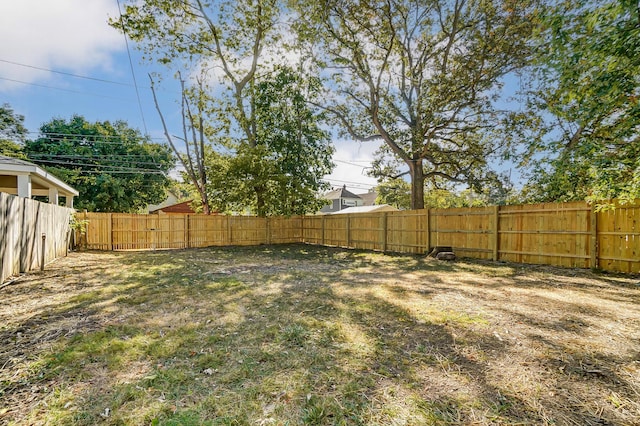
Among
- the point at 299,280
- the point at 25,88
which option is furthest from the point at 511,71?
the point at 25,88

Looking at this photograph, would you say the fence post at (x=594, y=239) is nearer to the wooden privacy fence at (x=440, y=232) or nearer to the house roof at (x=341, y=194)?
the wooden privacy fence at (x=440, y=232)

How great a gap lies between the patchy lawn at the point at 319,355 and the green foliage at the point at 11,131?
18.8m

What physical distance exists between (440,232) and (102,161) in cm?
2161

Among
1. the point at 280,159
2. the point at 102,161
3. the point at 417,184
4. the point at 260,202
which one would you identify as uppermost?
the point at 102,161

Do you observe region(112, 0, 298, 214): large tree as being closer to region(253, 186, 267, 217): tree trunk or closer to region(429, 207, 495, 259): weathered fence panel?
region(253, 186, 267, 217): tree trunk

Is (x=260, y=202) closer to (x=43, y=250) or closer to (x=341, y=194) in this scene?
(x=43, y=250)

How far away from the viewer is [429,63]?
12.5m

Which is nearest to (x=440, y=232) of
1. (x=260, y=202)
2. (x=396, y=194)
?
(x=260, y=202)

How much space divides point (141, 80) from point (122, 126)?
31.9ft

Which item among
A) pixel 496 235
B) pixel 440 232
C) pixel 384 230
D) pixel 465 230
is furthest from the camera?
pixel 384 230

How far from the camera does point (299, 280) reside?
599 centimetres

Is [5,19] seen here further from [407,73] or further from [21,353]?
[407,73]

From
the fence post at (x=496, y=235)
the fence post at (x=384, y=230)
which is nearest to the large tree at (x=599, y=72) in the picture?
the fence post at (x=496, y=235)

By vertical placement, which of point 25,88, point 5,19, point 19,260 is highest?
point 25,88
